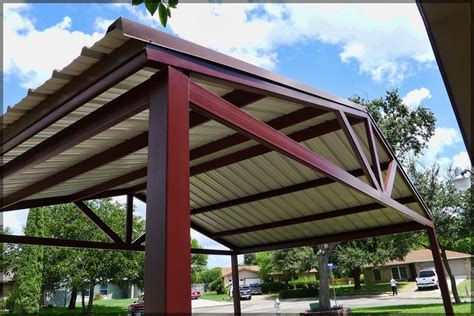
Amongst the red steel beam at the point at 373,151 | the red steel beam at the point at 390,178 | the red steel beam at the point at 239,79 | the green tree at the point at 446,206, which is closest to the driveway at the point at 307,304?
the green tree at the point at 446,206

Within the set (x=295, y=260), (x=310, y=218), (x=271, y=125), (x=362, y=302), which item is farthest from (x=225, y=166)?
(x=295, y=260)

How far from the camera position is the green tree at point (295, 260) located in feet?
106

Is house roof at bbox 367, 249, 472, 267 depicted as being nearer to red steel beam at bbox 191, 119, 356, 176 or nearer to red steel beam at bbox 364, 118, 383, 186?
red steel beam at bbox 364, 118, 383, 186

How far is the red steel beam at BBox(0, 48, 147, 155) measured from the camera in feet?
7.64

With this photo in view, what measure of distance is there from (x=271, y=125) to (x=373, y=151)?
59.8 inches

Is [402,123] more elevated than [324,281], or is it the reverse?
[402,123]

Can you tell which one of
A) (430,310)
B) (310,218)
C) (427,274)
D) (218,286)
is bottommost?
(218,286)

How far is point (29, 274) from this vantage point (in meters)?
21.3

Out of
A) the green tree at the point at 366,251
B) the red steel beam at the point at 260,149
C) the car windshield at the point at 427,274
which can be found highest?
the red steel beam at the point at 260,149

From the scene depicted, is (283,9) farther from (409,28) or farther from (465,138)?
(465,138)

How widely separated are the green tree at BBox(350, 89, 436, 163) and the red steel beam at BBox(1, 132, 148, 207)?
1909 cm

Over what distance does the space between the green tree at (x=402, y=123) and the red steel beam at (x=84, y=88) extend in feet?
67.6

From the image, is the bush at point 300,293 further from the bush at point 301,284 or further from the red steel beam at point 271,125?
the red steel beam at point 271,125

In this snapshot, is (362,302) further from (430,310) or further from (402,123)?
(402,123)
